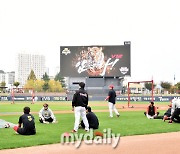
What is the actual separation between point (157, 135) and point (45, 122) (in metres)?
6.33

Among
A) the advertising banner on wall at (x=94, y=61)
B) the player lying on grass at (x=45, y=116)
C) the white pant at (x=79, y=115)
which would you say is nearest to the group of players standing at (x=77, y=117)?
the white pant at (x=79, y=115)

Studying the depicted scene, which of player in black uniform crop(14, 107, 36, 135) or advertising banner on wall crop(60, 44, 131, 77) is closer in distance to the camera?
player in black uniform crop(14, 107, 36, 135)

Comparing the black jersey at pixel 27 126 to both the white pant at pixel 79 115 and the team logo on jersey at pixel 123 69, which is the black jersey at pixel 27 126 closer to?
the white pant at pixel 79 115

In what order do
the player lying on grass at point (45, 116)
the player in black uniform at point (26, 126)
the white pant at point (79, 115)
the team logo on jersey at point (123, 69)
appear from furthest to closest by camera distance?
1. the team logo on jersey at point (123, 69)
2. the player lying on grass at point (45, 116)
3. the white pant at point (79, 115)
4. the player in black uniform at point (26, 126)

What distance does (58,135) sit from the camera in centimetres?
1265

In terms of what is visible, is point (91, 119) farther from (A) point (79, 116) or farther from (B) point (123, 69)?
(B) point (123, 69)

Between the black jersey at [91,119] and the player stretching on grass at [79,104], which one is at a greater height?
the player stretching on grass at [79,104]

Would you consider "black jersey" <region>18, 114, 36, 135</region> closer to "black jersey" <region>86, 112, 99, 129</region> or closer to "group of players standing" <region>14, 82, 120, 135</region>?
"group of players standing" <region>14, 82, 120, 135</region>

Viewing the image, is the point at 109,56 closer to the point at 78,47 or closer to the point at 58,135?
the point at 78,47

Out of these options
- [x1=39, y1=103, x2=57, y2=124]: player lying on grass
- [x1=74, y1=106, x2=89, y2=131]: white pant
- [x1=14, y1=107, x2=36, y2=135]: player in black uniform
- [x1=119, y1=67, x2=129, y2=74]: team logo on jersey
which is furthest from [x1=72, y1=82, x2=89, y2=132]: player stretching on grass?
[x1=119, y1=67, x2=129, y2=74]: team logo on jersey

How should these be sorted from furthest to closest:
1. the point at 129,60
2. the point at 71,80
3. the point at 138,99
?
the point at 71,80 < the point at 129,60 < the point at 138,99

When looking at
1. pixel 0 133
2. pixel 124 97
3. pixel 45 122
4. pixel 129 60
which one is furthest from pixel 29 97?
pixel 0 133

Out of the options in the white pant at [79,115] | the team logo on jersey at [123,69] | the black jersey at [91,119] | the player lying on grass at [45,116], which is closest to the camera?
the white pant at [79,115]

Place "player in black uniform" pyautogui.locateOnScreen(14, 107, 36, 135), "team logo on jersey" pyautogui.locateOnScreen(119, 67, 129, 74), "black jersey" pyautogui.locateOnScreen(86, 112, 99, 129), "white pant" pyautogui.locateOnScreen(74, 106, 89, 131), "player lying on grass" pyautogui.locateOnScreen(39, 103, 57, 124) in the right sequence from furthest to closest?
"team logo on jersey" pyautogui.locateOnScreen(119, 67, 129, 74), "player lying on grass" pyautogui.locateOnScreen(39, 103, 57, 124), "black jersey" pyautogui.locateOnScreen(86, 112, 99, 129), "white pant" pyautogui.locateOnScreen(74, 106, 89, 131), "player in black uniform" pyautogui.locateOnScreen(14, 107, 36, 135)
